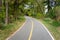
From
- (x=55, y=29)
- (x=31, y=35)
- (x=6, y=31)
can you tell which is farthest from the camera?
(x=55, y=29)

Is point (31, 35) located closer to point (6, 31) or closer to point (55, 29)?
point (6, 31)

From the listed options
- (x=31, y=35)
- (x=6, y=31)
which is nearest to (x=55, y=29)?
(x=6, y=31)

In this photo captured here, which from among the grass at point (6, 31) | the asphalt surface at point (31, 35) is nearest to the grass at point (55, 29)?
the asphalt surface at point (31, 35)

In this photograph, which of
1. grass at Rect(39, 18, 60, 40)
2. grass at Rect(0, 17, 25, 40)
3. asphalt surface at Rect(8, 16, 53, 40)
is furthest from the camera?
→ grass at Rect(39, 18, 60, 40)

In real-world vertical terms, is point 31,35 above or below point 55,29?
above

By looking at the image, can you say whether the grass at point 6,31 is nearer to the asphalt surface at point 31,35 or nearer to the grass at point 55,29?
the asphalt surface at point 31,35

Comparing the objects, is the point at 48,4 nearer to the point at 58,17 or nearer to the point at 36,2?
the point at 36,2

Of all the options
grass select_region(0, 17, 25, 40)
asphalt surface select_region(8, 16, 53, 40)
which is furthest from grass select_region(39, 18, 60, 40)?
grass select_region(0, 17, 25, 40)

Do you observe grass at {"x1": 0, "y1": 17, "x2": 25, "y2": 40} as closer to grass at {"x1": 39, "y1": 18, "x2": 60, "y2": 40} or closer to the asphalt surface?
the asphalt surface

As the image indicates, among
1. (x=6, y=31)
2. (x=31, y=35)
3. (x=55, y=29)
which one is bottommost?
(x=55, y=29)

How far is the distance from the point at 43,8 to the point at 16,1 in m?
37.2

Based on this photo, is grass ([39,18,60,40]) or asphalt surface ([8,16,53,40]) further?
grass ([39,18,60,40])

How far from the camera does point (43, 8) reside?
89000mm

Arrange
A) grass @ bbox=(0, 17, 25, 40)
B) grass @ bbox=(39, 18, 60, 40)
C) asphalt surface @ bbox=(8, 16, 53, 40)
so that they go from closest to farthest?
asphalt surface @ bbox=(8, 16, 53, 40)
grass @ bbox=(0, 17, 25, 40)
grass @ bbox=(39, 18, 60, 40)
